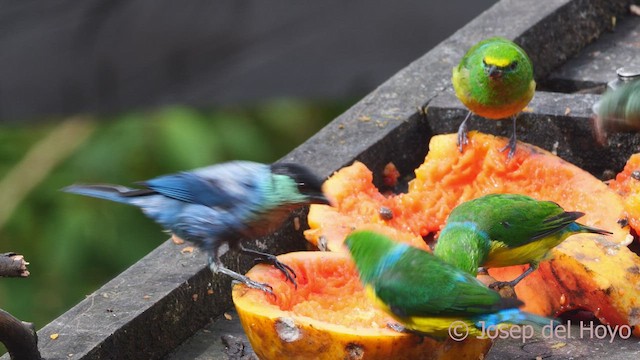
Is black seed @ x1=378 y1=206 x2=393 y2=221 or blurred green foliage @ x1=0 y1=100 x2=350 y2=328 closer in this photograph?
black seed @ x1=378 y1=206 x2=393 y2=221

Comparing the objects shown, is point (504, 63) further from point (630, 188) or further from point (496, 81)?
point (630, 188)

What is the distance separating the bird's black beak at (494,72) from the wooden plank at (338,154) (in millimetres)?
396

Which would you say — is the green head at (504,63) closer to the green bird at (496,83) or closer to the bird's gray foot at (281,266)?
the green bird at (496,83)

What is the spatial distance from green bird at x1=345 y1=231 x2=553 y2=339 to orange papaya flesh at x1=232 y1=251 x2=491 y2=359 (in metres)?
0.09

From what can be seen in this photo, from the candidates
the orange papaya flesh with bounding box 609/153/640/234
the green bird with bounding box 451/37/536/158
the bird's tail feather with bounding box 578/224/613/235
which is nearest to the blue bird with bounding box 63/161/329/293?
the bird's tail feather with bounding box 578/224/613/235

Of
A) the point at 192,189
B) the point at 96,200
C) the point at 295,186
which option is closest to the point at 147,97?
the point at 96,200

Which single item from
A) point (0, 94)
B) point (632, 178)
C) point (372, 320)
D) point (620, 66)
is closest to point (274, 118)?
point (0, 94)

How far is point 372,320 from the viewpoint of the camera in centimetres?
406

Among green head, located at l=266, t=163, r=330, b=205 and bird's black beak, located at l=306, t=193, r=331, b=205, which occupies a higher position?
green head, located at l=266, t=163, r=330, b=205

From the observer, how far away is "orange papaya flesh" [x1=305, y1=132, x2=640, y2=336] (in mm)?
4270

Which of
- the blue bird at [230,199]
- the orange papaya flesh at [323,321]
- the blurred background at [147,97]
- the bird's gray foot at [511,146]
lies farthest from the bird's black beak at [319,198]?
the blurred background at [147,97]

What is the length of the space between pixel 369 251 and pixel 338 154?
1.40 metres

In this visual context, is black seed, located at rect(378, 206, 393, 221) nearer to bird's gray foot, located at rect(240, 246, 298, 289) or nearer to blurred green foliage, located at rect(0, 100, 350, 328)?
bird's gray foot, located at rect(240, 246, 298, 289)

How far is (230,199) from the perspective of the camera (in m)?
4.27
